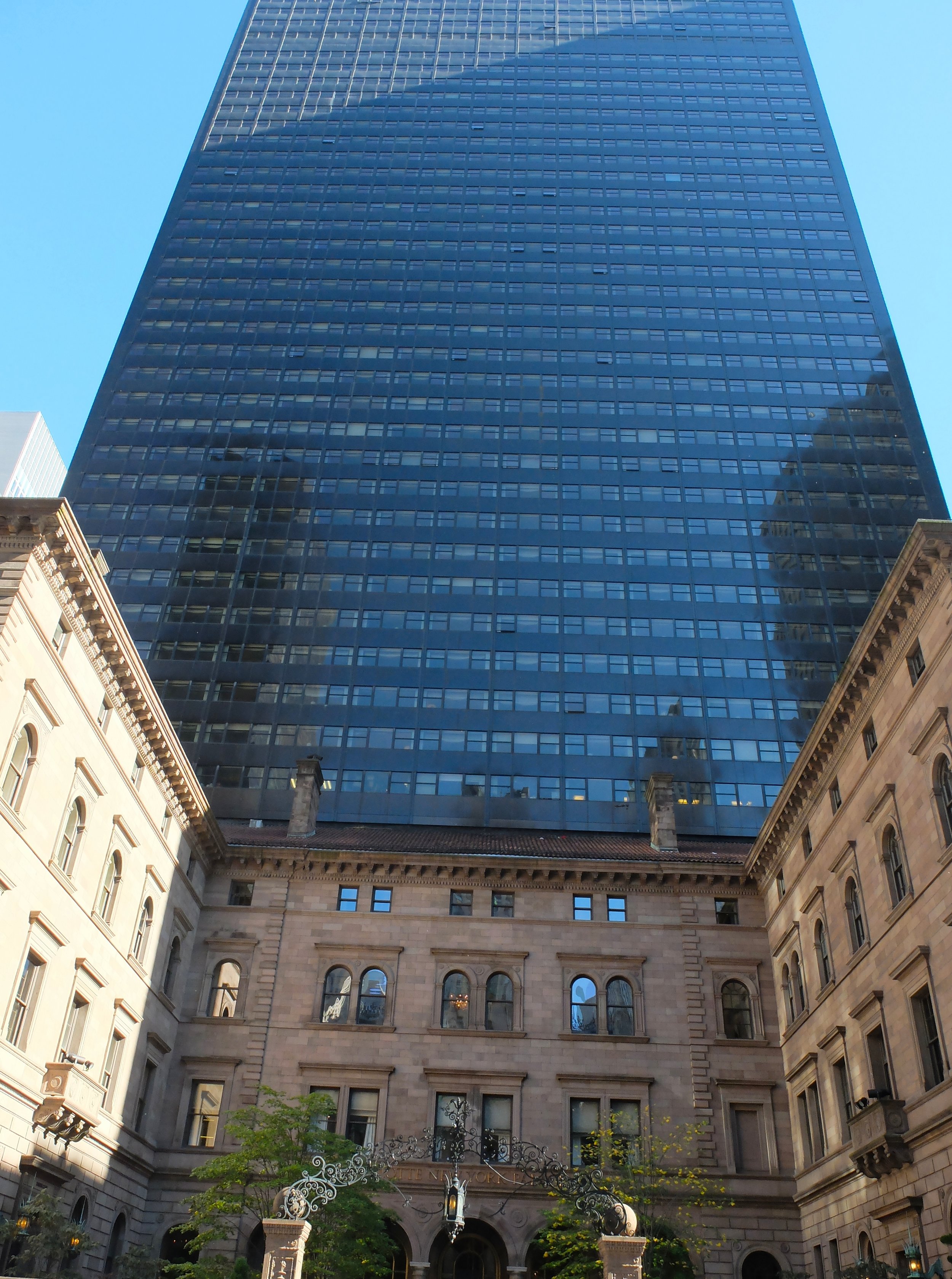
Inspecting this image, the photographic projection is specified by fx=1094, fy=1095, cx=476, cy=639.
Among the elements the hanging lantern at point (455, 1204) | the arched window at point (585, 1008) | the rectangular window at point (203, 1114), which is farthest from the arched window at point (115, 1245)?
the arched window at point (585, 1008)

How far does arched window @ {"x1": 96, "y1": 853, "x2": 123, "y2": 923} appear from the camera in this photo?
37188 mm

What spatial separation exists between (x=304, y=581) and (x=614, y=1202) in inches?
2397

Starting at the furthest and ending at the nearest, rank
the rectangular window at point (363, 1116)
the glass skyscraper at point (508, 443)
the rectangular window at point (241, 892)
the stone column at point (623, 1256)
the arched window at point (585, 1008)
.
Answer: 1. the glass skyscraper at point (508, 443)
2. the rectangular window at point (241, 892)
3. the arched window at point (585, 1008)
4. the rectangular window at point (363, 1116)
5. the stone column at point (623, 1256)

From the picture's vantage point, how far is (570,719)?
7338 centimetres

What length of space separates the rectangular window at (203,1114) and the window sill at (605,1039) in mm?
14161

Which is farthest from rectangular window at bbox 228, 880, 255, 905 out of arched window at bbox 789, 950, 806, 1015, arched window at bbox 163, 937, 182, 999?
arched window at bbox 789, 950, 806, 1015

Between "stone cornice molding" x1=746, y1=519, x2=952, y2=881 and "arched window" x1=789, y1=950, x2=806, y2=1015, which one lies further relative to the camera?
"arched window" x1=789, y1=950, x2=806, y2=1015

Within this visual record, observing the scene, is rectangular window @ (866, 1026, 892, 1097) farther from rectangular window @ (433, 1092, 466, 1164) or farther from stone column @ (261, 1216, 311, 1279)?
stone column @ (261, 1216, 311, 1279)

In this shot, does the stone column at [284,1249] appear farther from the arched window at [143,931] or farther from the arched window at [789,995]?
the arched window at [789,995]

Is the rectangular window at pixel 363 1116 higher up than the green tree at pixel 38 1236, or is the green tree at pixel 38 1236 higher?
the rectangular window at pixel 363 1116

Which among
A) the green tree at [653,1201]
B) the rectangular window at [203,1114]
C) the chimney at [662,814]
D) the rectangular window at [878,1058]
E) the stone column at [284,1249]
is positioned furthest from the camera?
the chimney at [662,814]

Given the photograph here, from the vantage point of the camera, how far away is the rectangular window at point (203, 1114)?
1693 inches

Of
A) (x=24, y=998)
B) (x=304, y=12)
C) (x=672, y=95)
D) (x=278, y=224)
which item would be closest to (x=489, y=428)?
(x=278, y=224)

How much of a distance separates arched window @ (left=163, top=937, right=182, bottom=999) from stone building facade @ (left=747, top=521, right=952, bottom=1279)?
2480cm
